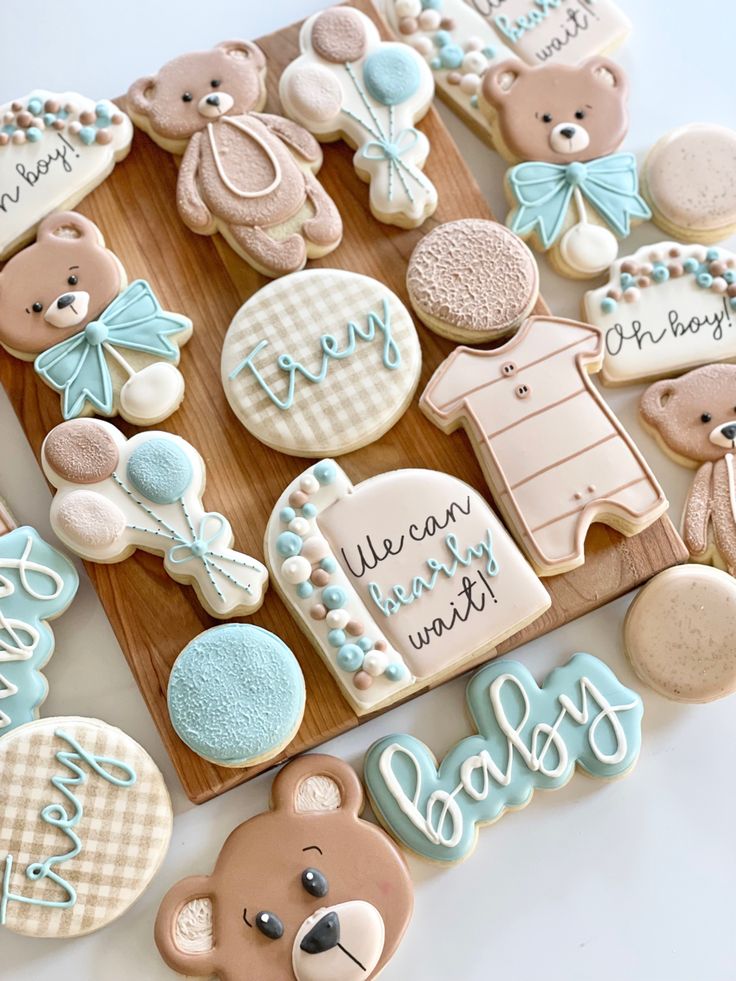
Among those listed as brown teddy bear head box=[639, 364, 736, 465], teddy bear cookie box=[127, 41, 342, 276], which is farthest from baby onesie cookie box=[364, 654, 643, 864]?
teddy bear cookie box=[127, 41, 342, 276]

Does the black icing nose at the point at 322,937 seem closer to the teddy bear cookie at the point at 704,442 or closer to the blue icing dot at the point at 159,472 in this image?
the blue icing dot at the point at 159,472

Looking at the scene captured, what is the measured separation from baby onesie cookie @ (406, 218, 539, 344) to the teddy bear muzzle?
0.93m

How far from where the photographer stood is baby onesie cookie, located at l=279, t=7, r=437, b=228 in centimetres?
169

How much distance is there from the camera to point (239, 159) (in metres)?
1.68

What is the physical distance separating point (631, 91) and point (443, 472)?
0.86 meters

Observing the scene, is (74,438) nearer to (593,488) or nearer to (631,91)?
(593,488)

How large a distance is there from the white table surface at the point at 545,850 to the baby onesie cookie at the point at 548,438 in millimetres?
130

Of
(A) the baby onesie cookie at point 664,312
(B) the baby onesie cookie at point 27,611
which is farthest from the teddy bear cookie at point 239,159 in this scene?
(B) the baby onesie cookie at point 27,611

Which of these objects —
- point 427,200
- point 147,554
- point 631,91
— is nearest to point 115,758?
point 147,554

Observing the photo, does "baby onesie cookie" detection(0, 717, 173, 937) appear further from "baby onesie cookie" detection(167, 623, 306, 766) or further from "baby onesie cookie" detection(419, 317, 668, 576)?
"baby onesie cookie" detection(419, 317, 668, 576)

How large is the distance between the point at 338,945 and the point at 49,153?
1.37m

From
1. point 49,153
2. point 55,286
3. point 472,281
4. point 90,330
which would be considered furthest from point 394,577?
point 49,153

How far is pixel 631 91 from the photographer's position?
1.86m

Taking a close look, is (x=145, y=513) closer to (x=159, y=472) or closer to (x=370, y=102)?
(x=159, y=472)
